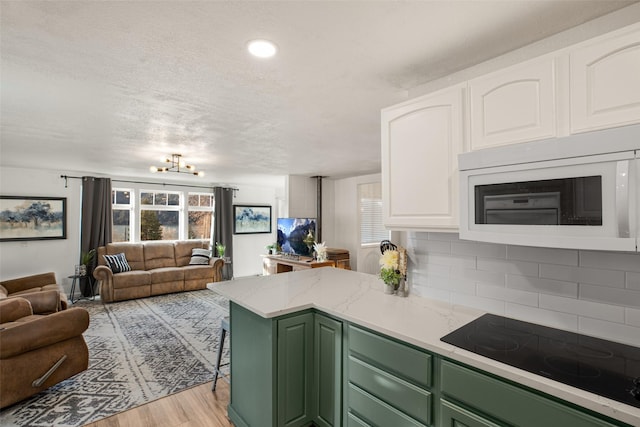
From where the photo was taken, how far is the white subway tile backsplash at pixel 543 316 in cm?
146

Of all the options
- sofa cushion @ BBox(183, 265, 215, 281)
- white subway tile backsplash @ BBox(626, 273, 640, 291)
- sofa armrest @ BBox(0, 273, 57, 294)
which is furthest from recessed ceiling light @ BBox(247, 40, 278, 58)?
sofa cushion @ BBox(183, 265, 215, 281)

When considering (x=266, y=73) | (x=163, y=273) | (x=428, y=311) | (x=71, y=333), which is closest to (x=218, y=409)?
(x=71, y=333)

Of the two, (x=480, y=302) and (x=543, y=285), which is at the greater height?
(x=543, y=285)

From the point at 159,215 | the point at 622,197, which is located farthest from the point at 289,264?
the point at 622,197

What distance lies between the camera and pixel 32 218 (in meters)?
5.33

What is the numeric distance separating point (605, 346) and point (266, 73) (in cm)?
218

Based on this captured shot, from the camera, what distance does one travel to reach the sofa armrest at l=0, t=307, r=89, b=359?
2271mm

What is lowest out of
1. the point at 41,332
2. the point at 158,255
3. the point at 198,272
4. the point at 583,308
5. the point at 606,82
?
the point at 198,272

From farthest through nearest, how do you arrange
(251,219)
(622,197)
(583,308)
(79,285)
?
(251,219), (79,285), (583,308), (622,197)

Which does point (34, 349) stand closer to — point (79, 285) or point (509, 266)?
point (509, 266)

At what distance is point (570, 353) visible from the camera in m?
1.23

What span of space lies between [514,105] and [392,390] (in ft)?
4.87

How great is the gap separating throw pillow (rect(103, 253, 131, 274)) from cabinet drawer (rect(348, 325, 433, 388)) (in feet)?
18.2

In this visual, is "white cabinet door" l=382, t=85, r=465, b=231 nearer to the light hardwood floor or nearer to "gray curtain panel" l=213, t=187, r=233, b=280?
the light hardwood floor
